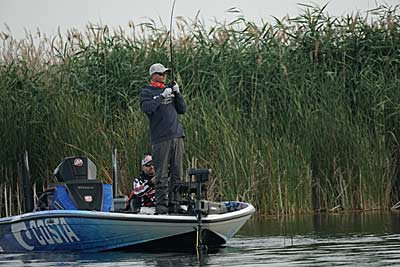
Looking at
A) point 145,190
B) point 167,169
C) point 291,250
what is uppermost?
point 167,169

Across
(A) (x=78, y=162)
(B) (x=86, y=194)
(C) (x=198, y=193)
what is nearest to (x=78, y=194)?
(B) (x=86, y=194)

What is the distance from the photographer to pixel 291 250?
42.2 ft

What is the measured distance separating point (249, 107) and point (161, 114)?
501 centimetres

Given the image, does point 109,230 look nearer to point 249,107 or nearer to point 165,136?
point 165,136

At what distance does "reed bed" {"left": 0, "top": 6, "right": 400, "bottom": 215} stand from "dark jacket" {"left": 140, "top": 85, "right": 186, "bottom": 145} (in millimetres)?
3500

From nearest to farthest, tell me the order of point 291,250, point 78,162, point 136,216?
1. point 291,250
2. point 136,216
3. point 78,162

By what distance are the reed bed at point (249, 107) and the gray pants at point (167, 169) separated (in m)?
3.38

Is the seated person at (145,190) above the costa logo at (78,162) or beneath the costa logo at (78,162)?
beneath

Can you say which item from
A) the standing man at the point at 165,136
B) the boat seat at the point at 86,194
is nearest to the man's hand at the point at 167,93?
the standing man at the point at 165,136

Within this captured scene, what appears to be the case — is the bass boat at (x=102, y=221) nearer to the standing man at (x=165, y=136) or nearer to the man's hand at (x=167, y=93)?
the standing man at (x=165, y=136)

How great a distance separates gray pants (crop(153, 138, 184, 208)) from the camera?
1332 cm

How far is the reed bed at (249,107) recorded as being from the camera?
17.1m

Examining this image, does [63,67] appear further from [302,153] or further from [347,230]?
[347,230]

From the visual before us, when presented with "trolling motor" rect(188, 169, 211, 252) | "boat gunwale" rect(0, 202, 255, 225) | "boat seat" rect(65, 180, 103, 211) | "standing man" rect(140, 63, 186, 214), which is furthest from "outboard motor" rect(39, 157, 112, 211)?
"trolling motor" rect(188, 169, 211, 252)
